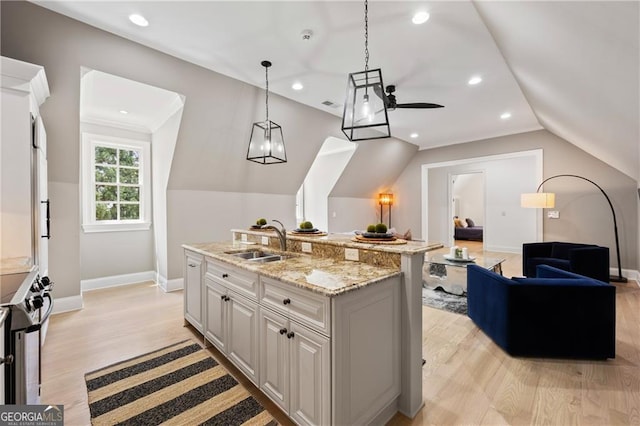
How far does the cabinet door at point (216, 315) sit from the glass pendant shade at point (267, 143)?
150 centimetres

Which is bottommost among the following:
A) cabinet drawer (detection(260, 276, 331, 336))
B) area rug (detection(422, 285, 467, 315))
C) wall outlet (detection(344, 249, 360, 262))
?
area rug (detection(422, 285, 467, 315))

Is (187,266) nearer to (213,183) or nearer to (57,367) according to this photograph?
(57,367)

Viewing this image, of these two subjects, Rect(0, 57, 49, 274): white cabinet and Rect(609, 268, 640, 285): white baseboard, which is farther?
Rect(609, 268, 640, 285): white baseboard

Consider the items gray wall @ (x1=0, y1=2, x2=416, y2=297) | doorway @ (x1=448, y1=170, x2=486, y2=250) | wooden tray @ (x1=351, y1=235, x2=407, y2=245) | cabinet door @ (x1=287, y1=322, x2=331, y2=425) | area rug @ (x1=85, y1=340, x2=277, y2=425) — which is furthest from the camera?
doorway @ (x1=448, y1=170, x2=486, y2=250)

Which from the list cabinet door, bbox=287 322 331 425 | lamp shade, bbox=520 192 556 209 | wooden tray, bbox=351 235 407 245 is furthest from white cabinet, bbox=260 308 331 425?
lamp shade, bbox=520 192 556 209

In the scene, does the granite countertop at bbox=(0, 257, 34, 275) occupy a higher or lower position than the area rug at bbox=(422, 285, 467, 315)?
higher

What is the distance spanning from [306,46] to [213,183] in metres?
2.89

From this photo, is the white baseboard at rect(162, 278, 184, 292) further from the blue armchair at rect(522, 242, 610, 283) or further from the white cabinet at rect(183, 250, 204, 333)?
the blue armchair at rect(522, 242, 610, 283)

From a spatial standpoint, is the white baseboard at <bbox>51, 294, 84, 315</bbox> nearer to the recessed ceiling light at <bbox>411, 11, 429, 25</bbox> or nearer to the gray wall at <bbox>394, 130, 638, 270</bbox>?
the recessed ceiling light at <bbox>411, 11, 429, 25</bbox>

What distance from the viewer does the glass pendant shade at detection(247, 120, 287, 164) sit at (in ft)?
10.3

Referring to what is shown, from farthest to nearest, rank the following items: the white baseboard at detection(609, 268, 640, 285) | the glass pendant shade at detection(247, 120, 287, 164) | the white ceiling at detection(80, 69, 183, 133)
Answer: the white baseboard at detection(609, 268, 640, 285) → the white ceiling at detection(80, 69, 183, 133) → the glass pendant shade at detection(247, 120, 287, 164)

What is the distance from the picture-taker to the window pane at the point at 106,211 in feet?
15.4

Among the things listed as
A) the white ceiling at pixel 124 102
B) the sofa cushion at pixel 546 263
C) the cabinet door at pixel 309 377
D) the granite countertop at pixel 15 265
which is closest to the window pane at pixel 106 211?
the white ceiling at pixel 124 102

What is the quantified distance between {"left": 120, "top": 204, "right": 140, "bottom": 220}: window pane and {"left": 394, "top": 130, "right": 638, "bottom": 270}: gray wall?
7749mm
